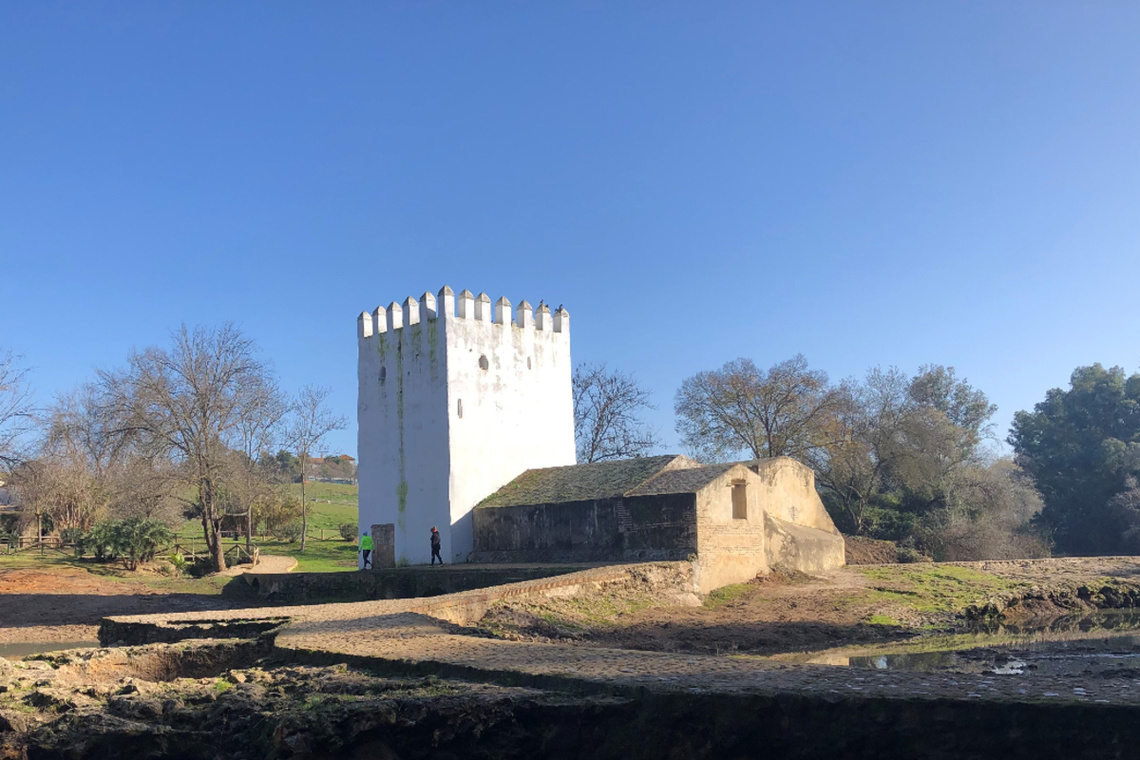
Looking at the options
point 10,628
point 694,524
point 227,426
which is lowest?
point 10,628

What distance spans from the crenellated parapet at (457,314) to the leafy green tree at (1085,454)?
21.2m

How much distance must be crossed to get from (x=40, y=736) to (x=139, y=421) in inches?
860

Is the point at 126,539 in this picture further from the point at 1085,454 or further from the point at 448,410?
the point at 1085,454

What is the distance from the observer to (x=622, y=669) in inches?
308

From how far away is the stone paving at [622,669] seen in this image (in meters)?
6.38

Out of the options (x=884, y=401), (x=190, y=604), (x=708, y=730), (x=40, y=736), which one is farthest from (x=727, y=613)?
(x=884, y=401)

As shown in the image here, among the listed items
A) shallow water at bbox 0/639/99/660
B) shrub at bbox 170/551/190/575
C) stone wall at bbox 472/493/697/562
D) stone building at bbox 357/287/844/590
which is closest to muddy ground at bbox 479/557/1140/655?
stone building at bbox 357/287/844/590

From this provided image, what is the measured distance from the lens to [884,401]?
118ft

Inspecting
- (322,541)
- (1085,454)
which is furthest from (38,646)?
(1085,454)

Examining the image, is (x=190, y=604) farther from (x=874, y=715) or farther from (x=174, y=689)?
(x=874, y=715)

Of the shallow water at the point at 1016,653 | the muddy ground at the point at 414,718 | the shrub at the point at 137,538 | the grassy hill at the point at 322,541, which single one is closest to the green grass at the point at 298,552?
the grassy hill at the point at 322,541

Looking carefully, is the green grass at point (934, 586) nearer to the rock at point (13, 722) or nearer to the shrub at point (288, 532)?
the rock at point (13, 722)

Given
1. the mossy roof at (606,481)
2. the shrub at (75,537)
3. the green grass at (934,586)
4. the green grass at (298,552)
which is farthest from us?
the shrub at (75,537)

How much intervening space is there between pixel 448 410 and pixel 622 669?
17.1 metres
